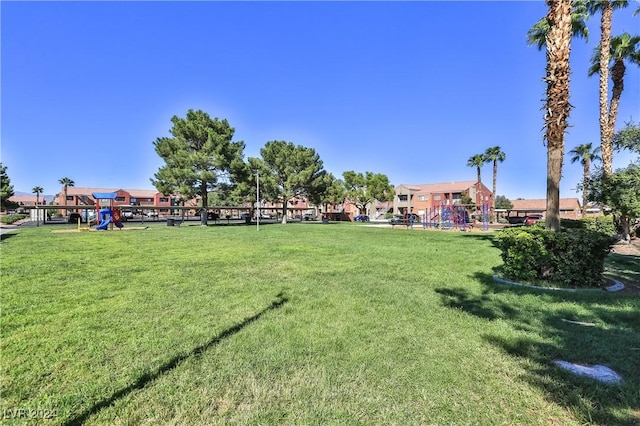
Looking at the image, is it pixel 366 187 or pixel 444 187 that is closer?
pixel 366 187

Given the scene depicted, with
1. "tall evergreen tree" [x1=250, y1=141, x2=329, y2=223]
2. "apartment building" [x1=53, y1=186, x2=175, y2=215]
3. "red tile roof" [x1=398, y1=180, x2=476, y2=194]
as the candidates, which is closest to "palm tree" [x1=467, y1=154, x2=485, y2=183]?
"red tile roof" [x1=398, y1=180, x2=476, y2=194]

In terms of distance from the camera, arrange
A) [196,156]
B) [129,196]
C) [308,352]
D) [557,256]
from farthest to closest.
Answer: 1. [129,196]
2. [196,156]
3. [557,256]
4. [308,352]

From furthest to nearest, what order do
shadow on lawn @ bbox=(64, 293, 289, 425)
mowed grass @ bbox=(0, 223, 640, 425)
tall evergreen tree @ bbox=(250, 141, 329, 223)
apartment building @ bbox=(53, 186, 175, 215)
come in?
1. apartment building @ bbox=(53, 186, 175, 215)
2. tall evergreen tree @ bbox=(250, 141, 329, 223)
3. mowed grass @ bbox=(0, 223, 640, 425)
4. shadow on lawn @ bbox=(64, 293, 289, 425)

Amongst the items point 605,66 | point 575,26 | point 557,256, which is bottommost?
point 557,256

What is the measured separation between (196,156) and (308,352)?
96.1 ft

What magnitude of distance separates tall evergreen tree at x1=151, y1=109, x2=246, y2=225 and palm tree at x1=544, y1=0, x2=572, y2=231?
26927 millimetres

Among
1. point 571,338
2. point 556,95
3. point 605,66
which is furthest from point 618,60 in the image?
point 571,338

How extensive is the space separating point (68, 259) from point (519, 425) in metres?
A: 11.0

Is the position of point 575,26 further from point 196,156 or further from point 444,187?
point 444,187

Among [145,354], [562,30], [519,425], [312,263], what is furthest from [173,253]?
[562,30]

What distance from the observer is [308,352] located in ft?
11.6

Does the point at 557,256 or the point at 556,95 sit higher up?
the point at 556,95

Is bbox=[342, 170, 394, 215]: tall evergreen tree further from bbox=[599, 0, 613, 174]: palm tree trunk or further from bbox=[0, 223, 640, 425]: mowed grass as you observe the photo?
bbox=[0, 223, 640, 425]: mowed grass

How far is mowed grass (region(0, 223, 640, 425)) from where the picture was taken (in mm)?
2545
